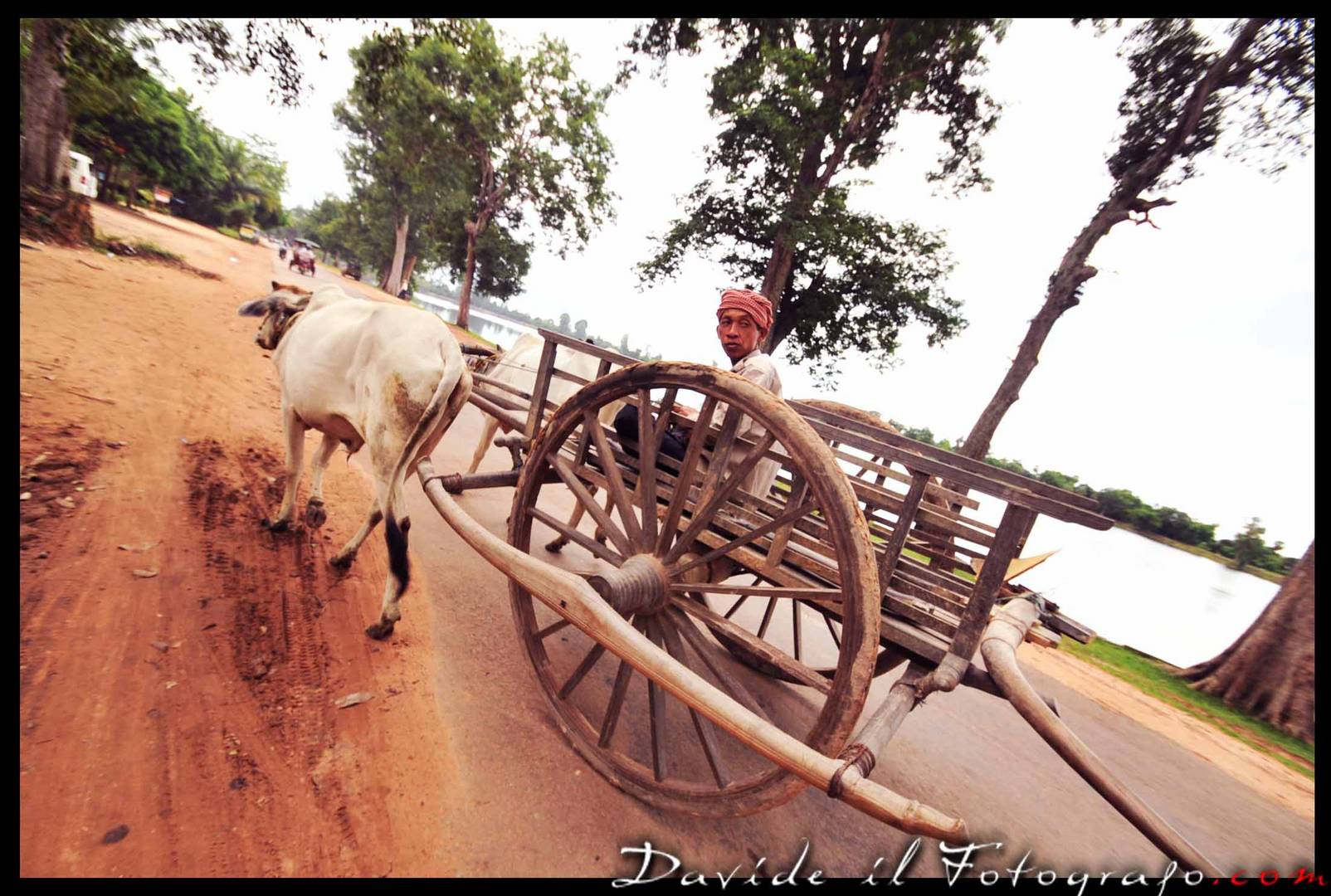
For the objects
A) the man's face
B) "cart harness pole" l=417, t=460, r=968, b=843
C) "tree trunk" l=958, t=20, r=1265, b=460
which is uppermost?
"tree trunk" l=958, t=20, r=1265, b=460

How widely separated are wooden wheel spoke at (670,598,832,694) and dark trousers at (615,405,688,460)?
0.76 m

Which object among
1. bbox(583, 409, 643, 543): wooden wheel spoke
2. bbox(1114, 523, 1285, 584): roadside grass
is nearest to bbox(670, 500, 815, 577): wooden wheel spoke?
bbox(583, 409, 643, 543): wooden wheel spoke

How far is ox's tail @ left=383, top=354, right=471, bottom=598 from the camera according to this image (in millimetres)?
2832

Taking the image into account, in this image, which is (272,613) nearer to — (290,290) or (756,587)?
(756,587)

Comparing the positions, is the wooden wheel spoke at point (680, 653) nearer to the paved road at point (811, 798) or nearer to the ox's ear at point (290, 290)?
the paved road at point (811, 798)

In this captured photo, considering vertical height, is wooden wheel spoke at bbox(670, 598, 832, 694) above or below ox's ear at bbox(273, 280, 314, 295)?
below

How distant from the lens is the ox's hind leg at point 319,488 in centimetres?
363

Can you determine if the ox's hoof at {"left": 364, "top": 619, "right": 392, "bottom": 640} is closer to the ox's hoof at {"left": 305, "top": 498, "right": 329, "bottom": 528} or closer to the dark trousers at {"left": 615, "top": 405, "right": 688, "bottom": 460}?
the ox's hoof at {"left": 305, "top": 498, "right": 329, "bottom": 528}

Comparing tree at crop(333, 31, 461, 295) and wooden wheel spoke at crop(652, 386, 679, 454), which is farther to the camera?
tree at crop(333, 31, 461, 295)

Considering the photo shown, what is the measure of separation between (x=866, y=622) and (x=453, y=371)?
2480 mm

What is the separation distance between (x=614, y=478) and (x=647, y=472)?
18cm

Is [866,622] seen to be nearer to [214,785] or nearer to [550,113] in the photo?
[214,785]

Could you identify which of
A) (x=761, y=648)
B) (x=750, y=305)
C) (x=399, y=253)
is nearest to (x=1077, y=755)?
(x=761, y=648)
